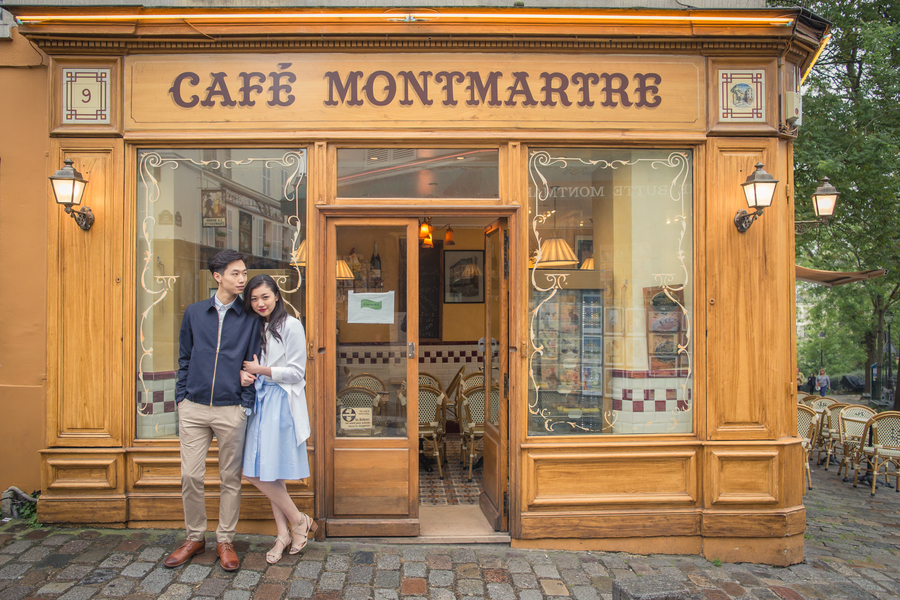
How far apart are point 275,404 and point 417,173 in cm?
216

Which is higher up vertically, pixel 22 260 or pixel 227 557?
pixel 22 260

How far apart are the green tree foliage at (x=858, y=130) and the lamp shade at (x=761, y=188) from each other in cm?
471

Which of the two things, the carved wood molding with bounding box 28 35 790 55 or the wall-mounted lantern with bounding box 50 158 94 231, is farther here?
the carved wood molding with bounding box 28 35 790 55

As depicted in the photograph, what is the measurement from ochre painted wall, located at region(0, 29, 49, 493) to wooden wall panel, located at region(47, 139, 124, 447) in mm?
447

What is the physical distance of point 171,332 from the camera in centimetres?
456

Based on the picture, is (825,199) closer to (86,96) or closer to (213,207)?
(213,207)

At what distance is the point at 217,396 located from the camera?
371 centimetres

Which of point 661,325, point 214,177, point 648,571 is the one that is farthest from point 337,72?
point 648,571

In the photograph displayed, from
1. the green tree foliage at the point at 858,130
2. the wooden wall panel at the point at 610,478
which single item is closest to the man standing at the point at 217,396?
the wooden wall panel at the point at 610,478

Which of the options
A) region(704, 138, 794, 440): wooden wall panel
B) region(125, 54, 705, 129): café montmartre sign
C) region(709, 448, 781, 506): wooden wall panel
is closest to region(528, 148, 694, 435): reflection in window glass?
region(704, 138, 794, 440): wooden wall panel

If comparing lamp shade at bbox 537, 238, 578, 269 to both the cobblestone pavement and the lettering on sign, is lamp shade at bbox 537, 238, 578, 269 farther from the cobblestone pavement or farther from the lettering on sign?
the cobblestone pavement

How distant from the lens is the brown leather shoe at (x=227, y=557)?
367 centimetres

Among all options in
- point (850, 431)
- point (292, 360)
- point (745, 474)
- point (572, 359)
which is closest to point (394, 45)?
point (292, 360)

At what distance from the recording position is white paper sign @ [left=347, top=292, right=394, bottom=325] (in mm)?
4418
